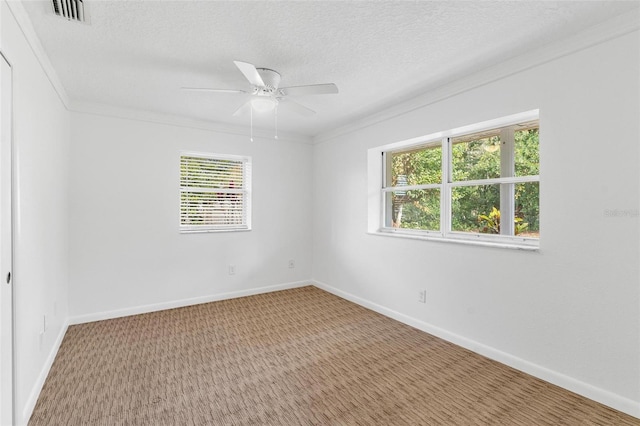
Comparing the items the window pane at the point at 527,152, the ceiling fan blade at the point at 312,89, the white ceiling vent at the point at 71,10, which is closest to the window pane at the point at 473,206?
the window pane at the point at 527,152

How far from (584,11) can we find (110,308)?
498 cm

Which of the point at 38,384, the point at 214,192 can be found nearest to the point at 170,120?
the point at 214,192

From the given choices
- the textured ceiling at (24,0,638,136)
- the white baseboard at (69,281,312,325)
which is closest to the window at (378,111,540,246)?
the textured ceiling at (24,0,638,136)

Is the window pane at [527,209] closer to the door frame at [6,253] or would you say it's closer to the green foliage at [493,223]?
the green foliage at [493,223]

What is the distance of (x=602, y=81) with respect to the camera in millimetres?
2084

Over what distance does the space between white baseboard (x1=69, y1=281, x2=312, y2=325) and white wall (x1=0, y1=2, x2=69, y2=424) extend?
0.49 meters

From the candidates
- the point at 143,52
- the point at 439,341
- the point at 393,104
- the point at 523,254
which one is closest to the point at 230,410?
the point at 439,341

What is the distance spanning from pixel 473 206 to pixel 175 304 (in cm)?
370

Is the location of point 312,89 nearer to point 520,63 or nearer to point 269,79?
point 269,79

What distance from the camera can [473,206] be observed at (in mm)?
3105

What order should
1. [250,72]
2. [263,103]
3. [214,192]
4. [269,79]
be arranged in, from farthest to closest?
1. [214,192]
2. [263,103]
3. [269,79]
4. [250,72]

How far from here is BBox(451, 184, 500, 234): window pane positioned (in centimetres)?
294

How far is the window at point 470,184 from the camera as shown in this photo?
2.69 m

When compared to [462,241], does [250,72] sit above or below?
above
